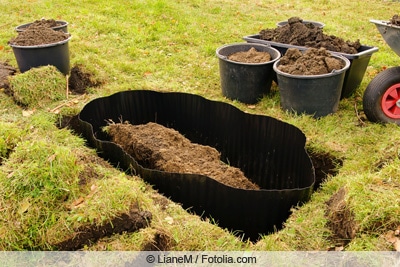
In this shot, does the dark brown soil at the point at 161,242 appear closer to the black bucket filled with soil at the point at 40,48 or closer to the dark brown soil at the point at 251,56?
the dark brown soil at the point at 251,56

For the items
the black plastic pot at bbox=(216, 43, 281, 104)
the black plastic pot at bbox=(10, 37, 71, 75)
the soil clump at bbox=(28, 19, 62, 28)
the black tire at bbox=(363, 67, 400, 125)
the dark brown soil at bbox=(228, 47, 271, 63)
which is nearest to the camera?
the black tire at bbox=(363, 67, 400, 125)

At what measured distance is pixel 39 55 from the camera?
4977mm

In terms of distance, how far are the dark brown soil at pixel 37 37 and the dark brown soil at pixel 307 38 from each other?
2.81 m

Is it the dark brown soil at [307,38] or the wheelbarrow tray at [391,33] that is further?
the dark brown soil at [307,38]

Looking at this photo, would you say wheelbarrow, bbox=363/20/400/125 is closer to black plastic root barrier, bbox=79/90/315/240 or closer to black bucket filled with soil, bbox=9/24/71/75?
black plastic root barrier, bbox=79/90/315/240

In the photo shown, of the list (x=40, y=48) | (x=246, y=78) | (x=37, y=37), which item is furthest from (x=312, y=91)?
(x=37, y=37)

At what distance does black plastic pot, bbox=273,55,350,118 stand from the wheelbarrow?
0.34 metres

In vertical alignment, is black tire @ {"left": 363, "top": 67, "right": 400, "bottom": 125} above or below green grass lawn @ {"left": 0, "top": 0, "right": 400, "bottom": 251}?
above

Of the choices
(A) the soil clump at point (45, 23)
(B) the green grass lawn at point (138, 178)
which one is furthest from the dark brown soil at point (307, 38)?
(A) the soil clump at point (45, 23)

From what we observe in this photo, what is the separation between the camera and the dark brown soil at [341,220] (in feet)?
8.34

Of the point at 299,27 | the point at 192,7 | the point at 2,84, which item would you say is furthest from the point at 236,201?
the point at 192,7

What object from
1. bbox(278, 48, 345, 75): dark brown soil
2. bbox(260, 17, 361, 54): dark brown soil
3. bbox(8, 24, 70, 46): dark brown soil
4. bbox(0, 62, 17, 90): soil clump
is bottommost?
bbox(0, 62, 17, 90): soil clump

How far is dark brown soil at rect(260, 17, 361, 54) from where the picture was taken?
468 centimetres

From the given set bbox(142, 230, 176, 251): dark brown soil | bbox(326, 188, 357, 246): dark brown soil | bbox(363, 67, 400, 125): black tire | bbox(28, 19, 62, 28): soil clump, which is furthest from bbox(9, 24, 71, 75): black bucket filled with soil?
bbox(326, 188, 357, 246): dark brown soil
